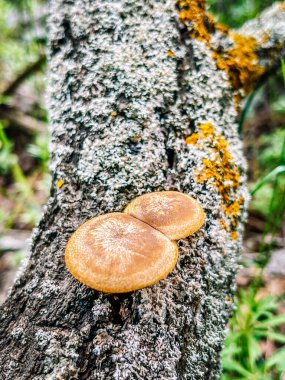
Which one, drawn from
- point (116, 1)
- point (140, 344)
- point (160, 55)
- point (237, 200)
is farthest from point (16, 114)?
point (140, 344)

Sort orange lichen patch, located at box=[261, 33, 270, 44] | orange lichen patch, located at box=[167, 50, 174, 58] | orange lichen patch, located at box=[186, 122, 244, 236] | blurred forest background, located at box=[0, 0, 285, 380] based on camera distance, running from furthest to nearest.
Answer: orange lichen patch, located at box=[261, 33, 270, 44], blurred forest background, located at box=[0, 0, 285, 380], orange lichen patch, located at box=[167, 50, 174, 58], orange lichen patch, located at box=[186, 122, 244, 236]

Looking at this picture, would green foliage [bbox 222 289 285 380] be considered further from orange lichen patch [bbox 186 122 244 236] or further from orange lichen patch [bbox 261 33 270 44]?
orange lichen patch [bbox 261 33 270 44]

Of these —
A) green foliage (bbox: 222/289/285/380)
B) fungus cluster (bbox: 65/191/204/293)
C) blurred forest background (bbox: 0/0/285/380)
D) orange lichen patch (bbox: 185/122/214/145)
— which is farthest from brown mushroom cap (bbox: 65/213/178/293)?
green foliage (bbox: 222/289/285/380)

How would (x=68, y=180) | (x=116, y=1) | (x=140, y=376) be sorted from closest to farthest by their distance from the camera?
1. (x=140, y=376)
2. (x=68, y=180)
3. (x=116, y=1)

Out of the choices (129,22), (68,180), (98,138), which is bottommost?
(68,180)

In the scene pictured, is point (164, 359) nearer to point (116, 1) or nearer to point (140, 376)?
point (140, 376)

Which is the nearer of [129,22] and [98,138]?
[98,138]
